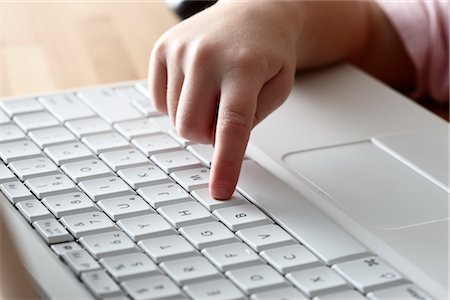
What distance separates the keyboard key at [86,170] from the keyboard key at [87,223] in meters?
0.05

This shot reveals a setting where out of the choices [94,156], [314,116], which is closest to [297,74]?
[314,116]

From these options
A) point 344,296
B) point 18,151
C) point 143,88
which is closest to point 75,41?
point 143,88

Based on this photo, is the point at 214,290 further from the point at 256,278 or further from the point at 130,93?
the point at 130,93

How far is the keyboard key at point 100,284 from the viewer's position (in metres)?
0.41

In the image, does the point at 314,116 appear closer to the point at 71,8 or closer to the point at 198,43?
the point at 198,43

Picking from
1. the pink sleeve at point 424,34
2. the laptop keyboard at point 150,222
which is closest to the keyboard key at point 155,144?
the laptop keyboard at point 150,222

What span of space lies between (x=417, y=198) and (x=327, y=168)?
63mm

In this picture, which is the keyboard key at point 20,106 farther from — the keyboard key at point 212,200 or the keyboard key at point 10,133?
the keyboard key at point 212,200

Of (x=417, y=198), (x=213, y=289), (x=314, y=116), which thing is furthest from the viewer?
(x=314, y=116)

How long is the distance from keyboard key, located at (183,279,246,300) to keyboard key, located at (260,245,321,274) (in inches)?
1.2

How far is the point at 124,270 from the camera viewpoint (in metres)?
0.43

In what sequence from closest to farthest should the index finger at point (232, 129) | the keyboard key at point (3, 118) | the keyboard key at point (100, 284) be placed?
the keyboard key at point (100, 284) → the index finger at point (232, 129) → the keyboard key at point (3, 118)

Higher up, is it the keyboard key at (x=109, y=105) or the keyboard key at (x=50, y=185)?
the keyboard key at (x=109, y=105)

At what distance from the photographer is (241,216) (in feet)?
1.61
